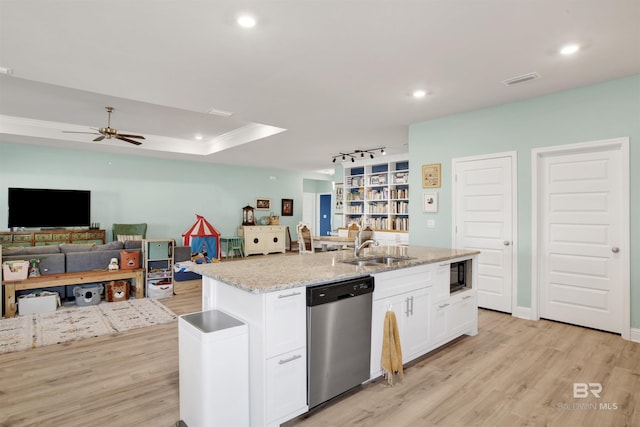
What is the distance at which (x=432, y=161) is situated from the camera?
15.9 feet

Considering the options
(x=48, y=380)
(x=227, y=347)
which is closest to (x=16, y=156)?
(x=48, y=380)

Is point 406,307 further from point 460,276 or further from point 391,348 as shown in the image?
point 460,276

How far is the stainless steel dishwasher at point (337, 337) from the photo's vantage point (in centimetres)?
204

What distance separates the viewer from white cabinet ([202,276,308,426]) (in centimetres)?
186

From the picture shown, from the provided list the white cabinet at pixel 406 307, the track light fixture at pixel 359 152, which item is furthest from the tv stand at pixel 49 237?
the white cabinet at pixel 406 307

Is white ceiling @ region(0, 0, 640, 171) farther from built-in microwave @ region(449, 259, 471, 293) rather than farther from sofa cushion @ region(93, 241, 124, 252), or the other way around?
sofa cushion @ region(93, 241, 124, 252)

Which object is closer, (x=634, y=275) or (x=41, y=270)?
(x=634, y=275)

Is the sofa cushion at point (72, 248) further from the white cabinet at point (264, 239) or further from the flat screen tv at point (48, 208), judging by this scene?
the white cabinet at point (264, 239)

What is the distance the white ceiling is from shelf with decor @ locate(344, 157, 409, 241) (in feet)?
10.0

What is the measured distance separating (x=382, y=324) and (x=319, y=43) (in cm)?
219

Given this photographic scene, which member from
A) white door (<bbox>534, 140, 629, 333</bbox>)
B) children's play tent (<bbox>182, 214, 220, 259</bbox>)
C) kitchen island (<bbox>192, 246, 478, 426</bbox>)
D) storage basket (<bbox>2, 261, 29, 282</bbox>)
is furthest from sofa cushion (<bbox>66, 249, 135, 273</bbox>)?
white door (<bbox>534, 140, 629, 333</bbox>)

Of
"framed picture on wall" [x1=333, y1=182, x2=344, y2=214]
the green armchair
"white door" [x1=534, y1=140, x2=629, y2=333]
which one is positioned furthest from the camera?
"framed picture on wall" [x1=333, y1=182, x2=344, y2=214]

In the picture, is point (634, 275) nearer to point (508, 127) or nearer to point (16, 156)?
point (508, 127)

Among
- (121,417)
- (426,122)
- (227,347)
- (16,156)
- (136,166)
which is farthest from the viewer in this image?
(136,166)
